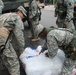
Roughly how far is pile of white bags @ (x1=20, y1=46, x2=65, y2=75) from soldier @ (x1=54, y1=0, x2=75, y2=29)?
1806mm

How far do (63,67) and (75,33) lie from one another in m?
0.71

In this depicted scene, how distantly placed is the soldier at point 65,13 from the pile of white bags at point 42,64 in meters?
1.81

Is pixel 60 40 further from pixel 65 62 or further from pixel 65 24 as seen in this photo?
pixel 65 24

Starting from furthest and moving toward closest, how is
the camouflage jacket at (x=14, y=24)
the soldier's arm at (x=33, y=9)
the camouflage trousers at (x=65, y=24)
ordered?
the soldier's arm at (x=33, y=9) → the camouflage trousers at (x=65, y=24) → the camouflage jacket at (x=14, y=24)

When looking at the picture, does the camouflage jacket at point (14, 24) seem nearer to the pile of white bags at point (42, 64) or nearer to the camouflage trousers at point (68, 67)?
the pile of white bags at point (42, 64)

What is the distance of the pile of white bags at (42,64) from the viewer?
4328mm

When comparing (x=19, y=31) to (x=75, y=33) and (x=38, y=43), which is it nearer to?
(x=75, y=33)

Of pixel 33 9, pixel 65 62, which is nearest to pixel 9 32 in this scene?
pixel 65 62

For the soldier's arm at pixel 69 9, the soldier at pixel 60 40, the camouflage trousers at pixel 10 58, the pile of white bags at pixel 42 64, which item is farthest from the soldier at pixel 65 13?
the camouflage trousers at pixel 10 58

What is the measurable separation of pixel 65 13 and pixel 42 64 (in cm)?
231

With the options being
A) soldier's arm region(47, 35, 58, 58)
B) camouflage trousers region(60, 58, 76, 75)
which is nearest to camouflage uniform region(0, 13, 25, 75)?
soldier's arm region(47, 35, 58, 58)

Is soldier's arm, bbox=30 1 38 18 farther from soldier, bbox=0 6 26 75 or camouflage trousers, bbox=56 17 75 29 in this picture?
soldier, bbox=0 6 26 75

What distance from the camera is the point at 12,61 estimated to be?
162 inches

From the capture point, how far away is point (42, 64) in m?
4.38
